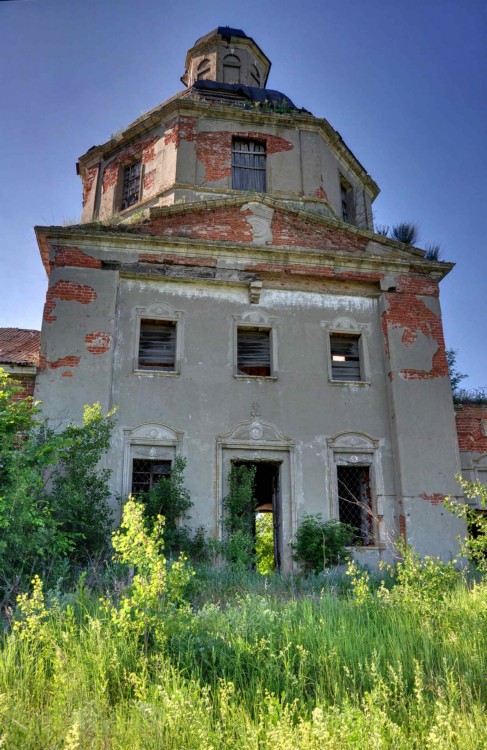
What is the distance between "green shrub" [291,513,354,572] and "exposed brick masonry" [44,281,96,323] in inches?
277

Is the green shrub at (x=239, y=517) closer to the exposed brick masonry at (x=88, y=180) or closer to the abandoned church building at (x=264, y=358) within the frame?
the abandoned church building at (x=264, y=358)

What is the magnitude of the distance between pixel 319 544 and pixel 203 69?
1789 centimetres

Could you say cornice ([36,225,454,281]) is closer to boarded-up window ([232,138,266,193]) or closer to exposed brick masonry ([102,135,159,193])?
boarded-up window ([232,138,266,193])

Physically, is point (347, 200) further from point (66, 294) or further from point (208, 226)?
point (66, 294)

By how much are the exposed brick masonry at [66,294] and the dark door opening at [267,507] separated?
5117 mm

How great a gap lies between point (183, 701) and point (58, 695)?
3.43 ft

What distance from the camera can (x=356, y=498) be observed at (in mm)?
13625

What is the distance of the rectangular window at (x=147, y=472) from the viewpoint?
12.7 meters

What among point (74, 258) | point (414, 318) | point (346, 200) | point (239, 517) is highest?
point (346, 200)

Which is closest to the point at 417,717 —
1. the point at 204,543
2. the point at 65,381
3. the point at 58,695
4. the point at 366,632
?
the point at 366,632

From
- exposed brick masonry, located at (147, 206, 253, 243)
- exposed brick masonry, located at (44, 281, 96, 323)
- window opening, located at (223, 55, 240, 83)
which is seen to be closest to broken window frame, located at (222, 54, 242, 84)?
window opening, located at (223, 55, 240, 83)

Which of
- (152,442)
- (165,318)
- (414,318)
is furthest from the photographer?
(414,318)

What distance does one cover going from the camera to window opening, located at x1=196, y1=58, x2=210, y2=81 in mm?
21484

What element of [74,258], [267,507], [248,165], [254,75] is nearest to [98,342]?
[74,258]
